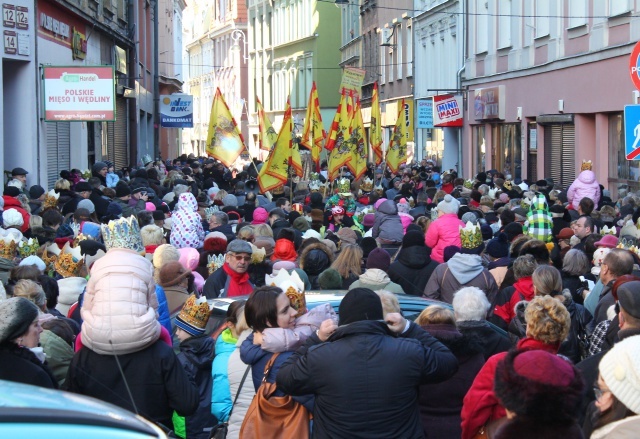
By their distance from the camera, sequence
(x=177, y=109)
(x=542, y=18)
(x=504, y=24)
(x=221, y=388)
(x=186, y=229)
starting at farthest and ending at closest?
1. (x=177, y=109)
2. (x=504, y=24)
3. (x=542, y=18)
4. (x=186, y=229)
5. (x=221, y=388)

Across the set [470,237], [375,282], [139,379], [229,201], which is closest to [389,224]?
[470,237]

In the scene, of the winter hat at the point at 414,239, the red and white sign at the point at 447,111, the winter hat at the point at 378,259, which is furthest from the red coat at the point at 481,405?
the red and white sign at the point at 447,111

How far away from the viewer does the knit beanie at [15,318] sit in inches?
200

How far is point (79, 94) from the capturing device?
18906mm

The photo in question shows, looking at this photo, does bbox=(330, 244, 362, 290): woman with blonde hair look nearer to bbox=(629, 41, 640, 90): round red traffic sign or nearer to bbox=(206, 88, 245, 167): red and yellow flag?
bbox=(629, 41, 640, 90): round red traffic sign

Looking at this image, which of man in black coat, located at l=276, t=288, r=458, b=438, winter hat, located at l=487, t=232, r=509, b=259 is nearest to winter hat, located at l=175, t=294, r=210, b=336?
man in black coat, located at l=276, t=288, r=458, b=438

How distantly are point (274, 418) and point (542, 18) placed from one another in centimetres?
2150

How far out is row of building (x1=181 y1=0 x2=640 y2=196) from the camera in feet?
68.8

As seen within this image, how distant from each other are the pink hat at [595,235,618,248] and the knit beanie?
5.90 m

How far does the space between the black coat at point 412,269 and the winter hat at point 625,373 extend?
5647 millimetres

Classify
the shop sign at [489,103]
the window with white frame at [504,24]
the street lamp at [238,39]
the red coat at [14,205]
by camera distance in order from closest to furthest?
the red coat at [14,205] < the window with white frame at [504,24] < the shop sign at [489,103] < the street lamp at [238,39]

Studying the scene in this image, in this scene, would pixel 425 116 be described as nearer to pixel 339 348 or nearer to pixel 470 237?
pixel 470 237

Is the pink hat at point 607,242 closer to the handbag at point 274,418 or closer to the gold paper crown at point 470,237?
the gold paper crown at point 470,237

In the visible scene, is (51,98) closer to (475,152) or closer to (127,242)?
(127,242)
